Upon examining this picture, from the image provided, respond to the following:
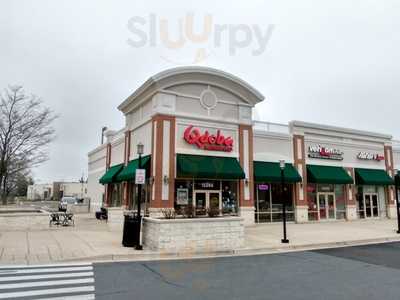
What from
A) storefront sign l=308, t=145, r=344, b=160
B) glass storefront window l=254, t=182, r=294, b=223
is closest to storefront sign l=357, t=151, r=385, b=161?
storefront sign l=308, t=145, r=344, b=160

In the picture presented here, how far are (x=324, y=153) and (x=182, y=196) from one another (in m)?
12.8

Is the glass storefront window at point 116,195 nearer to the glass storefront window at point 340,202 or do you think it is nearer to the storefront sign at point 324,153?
the storefront sign at point 324,153


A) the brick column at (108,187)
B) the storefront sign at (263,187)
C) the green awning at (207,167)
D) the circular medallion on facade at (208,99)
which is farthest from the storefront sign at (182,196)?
the brick column at (108,187)

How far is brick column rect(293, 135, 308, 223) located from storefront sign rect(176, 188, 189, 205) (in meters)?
9.10

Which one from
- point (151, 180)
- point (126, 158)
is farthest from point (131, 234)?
point (126, 158)

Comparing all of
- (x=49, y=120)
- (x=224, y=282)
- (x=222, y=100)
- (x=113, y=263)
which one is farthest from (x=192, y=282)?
(x=49, y=120)

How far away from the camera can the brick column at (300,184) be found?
2378cm

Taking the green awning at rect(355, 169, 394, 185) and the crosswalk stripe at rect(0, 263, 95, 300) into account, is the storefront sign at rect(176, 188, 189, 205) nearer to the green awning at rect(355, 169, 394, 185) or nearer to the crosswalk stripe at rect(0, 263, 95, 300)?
the crosswalk stripe at rect(0, 263, 95, 300)

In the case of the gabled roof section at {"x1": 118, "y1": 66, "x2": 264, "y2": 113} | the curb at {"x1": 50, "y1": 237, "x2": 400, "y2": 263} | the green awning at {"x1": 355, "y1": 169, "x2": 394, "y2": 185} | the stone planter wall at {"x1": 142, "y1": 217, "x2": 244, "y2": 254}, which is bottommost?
the curb at {"x1": 50, "y1": 237, "x2": 400, "y2": 263}

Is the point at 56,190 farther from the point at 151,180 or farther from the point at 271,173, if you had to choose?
the point at 271,173

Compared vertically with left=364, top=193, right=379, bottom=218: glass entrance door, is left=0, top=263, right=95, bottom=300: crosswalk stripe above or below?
below

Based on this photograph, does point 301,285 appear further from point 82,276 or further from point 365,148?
point 365,148

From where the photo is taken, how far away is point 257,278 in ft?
25.6

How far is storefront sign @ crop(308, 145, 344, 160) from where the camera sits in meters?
25.2
